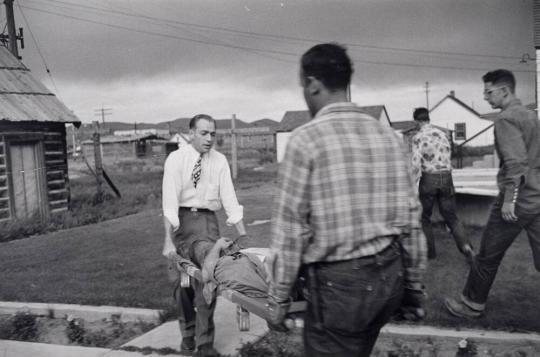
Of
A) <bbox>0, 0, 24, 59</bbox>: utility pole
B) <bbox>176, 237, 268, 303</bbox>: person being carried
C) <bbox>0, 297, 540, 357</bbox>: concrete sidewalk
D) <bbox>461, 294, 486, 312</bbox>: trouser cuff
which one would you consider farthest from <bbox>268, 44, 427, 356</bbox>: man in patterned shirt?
<bbox>0, 0, 24, 59</bbox>: utility pole

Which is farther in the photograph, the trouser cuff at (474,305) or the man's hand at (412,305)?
the trouser cuff at (474,305)

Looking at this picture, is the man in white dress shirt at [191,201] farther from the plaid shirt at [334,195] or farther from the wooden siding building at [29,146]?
the wooden siding building at [29,146]

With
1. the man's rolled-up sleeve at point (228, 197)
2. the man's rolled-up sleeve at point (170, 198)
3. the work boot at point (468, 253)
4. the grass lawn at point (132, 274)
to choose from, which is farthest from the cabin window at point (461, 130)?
the man's rolled-up sleeve at point (170, 198)

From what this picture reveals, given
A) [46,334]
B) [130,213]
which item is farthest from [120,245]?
[130,213]

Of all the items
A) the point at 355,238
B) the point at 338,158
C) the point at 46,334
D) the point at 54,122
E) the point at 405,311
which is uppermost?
the point at 54,122

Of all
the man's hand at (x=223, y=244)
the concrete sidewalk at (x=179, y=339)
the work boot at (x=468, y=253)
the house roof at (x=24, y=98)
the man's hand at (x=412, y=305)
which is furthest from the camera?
the house roof at (x=24, y=98)

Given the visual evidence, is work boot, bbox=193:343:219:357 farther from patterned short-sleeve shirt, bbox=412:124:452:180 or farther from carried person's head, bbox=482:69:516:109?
patterned short-sleeve shirt, bbox=412:124:452:180

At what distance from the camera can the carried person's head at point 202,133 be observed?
4.55 m

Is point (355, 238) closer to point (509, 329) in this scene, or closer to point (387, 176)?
point (387, 176)

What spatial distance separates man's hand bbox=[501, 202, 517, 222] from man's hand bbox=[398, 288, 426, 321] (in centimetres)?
209

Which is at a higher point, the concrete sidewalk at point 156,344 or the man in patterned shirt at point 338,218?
the man in patterned shirt at point 338,218

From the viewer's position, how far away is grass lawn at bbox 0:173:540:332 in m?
5.18

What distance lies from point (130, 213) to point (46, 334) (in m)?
9.85

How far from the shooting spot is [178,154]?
14.9 feet
